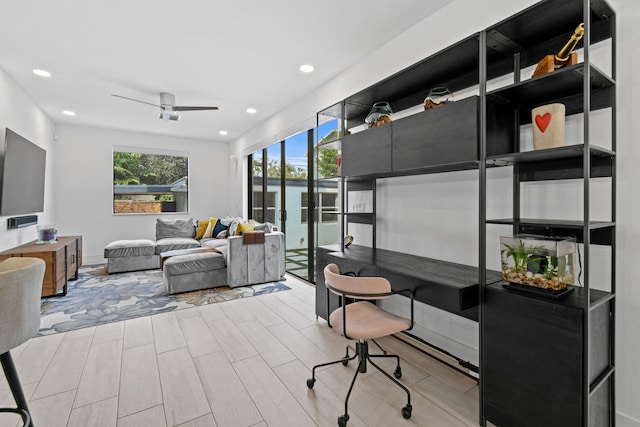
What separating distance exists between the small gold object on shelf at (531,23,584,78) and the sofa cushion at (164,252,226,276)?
4.09 m

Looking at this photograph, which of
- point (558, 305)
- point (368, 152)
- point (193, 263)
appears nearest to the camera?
point (558, 305)

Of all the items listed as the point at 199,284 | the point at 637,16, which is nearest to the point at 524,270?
the point at 637,16

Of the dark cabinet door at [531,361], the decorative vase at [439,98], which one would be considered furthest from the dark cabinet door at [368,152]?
the dark cabinet door at [531,361]

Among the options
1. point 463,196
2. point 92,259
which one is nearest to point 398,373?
point 463,196

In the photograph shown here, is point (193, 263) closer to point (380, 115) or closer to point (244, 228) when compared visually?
point (244, 228)

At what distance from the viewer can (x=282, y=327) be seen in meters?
3.04

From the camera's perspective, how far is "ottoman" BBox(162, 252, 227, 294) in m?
4.09

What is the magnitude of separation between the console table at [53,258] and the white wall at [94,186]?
184 centimetres

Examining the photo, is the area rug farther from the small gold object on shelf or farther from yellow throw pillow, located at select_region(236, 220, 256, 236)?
the small gold object on shelf

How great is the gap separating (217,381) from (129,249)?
409 centimetres

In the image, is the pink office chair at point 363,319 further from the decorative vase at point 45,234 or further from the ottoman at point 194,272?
the decorative vase at point 45,234

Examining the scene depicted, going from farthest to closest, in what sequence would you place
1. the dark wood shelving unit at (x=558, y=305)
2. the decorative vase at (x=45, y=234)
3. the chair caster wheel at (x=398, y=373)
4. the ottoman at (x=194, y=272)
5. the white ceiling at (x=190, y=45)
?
the decorative vase at (x=45, y=234), the ottoman at (x=194, y=272), the white ceiling at (x=190, y=45), the chair caster wheel at (x=398, y=373), the dark wood shelving unit at (x=558, y=305)

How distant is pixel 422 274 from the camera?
2.03 metres

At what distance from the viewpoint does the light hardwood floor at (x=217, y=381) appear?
1.79 metres
